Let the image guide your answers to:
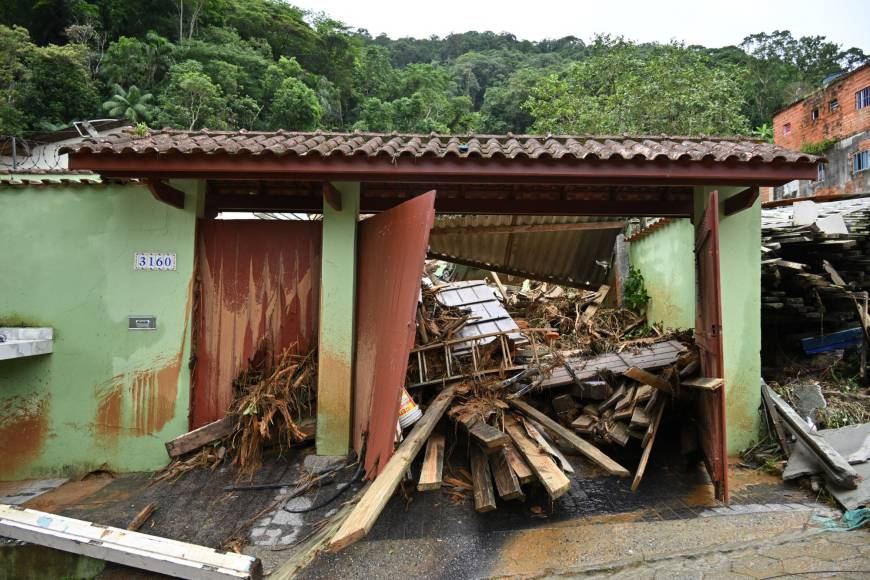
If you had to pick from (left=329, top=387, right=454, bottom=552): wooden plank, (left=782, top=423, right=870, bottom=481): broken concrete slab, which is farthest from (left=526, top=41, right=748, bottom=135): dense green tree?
(left=329, top=387, right=454, bottom=552): wooden plank

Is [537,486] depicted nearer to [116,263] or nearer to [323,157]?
[323,157]

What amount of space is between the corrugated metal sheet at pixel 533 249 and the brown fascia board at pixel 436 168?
3.75 metres

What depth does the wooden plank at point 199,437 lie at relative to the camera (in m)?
4.58

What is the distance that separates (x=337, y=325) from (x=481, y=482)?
2136 mm

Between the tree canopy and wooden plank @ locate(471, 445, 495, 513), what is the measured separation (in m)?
17.2

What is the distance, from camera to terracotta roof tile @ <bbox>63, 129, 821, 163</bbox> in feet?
13.9

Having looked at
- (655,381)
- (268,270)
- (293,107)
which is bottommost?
(655,381)

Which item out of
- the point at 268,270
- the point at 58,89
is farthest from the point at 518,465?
the point at 58,89

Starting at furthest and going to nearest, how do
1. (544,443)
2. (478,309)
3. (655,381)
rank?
(478,309), (655,381), (544,443)

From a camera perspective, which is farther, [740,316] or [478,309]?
[478,309]

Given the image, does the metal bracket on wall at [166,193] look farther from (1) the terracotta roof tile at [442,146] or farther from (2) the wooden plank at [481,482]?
(2) the wooden plank at [481,482]

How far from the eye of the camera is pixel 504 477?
12.6 feet

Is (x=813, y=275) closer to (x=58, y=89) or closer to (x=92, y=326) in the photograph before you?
(x=92, y=326)

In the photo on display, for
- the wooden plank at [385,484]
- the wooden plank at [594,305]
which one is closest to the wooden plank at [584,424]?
the wooden plank at [385,484]
